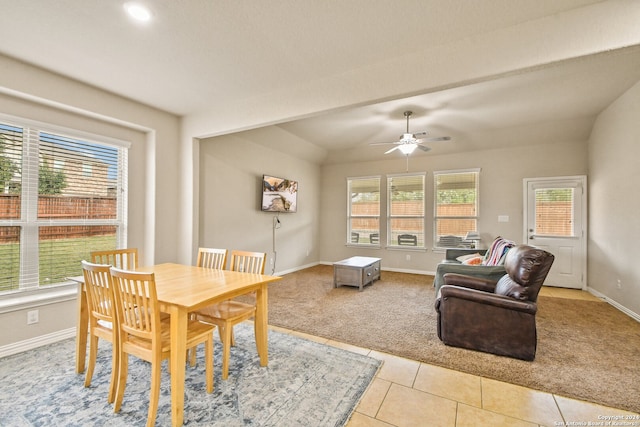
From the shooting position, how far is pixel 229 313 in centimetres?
229

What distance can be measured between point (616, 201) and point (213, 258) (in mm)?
5375

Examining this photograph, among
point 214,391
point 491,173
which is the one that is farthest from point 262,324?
point 491,173

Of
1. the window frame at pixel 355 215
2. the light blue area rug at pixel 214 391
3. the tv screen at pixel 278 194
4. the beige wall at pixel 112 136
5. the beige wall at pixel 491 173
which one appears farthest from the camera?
the window frame at pixel 355 215

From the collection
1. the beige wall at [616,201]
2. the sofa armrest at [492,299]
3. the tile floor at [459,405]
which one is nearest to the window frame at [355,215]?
the beige wall at [616,201]

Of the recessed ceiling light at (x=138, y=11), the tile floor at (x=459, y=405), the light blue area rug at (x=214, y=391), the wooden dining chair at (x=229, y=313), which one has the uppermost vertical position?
the recessed ceiling light at (x=138, y=11)

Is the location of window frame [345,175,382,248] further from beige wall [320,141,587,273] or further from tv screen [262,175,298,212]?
tv screen [262,175,298,212]

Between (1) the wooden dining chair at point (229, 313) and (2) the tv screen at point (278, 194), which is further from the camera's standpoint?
(2) the tv screen at point (278, 194)

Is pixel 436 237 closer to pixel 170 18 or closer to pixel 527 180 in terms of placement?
pixel 527 180

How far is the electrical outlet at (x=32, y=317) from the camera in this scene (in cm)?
267

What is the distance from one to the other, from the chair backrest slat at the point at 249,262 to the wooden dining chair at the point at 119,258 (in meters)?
1.02

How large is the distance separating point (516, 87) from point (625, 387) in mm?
3125

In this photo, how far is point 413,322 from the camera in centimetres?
335

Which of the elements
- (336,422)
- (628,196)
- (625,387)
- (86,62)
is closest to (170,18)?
(86,62)

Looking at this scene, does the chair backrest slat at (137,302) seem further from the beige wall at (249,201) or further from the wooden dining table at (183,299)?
the beige wall at (249,201)
